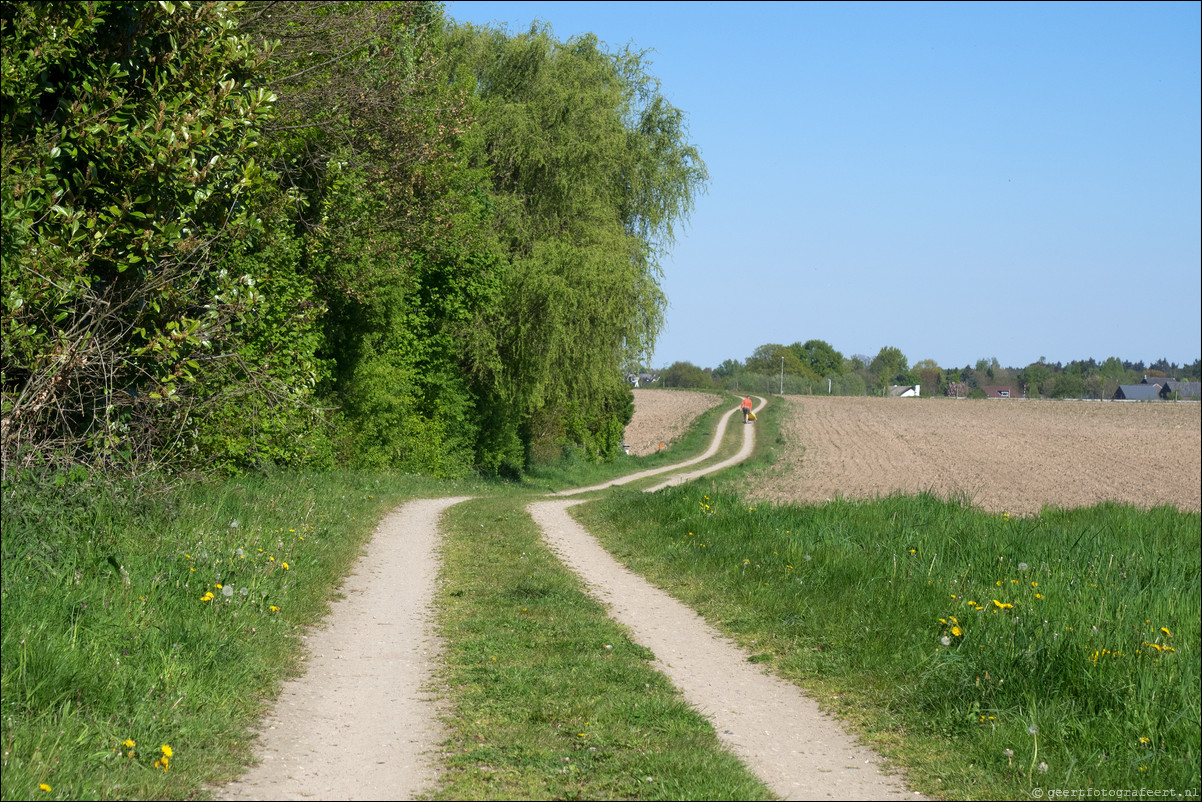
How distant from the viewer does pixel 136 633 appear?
20.9 feet

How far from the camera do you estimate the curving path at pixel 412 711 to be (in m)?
5.07

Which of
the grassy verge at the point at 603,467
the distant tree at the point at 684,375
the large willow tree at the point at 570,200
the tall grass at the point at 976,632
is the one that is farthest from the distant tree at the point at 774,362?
the tall grass at the point at 976,632

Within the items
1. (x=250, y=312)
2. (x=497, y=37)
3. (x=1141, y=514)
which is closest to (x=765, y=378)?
(x=497, y=37)

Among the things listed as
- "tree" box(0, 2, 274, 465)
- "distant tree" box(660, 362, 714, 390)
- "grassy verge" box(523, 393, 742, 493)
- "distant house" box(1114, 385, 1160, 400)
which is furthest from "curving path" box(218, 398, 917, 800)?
"distant house" box(1114, 385, 1160, 400)

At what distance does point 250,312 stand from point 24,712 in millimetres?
5481

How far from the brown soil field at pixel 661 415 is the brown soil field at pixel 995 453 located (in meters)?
7.60

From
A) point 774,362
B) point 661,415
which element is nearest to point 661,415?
point 661,415

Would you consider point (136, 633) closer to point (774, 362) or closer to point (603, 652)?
point (603, 652)

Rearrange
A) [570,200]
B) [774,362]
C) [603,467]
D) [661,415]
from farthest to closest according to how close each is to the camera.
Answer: [774,362], [661,415], [603,467], [570,200]

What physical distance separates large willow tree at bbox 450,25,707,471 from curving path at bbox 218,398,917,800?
17.1 metres

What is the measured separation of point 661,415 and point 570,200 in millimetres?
44523

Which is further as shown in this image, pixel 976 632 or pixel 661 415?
pixel 661 415

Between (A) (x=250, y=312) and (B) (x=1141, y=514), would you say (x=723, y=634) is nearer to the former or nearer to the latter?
(A) (x=250, y=312)

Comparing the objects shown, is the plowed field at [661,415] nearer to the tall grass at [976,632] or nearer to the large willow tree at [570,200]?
the large willow tree at [570,200]
